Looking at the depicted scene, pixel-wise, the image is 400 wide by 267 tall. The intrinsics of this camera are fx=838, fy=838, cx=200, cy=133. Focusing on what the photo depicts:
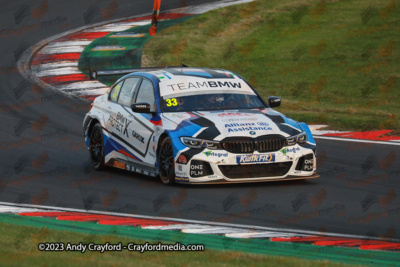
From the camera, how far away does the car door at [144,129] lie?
35.8ft

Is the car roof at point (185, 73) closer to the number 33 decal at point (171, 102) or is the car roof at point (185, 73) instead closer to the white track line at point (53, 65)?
the number 33 decal at point (171, 102)

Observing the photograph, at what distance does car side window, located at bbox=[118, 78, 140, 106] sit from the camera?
12.0m

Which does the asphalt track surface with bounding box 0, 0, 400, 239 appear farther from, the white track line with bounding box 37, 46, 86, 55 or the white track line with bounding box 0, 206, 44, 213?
the white track line with bounding box 37, 46, 86, 55

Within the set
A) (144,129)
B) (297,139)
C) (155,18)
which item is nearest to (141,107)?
(144,129)

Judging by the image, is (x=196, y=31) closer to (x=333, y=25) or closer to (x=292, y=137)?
(x=333, y=25)

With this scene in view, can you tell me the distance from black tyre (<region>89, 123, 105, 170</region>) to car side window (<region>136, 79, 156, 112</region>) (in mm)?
907

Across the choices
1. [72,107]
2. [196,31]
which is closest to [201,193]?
[72,107]

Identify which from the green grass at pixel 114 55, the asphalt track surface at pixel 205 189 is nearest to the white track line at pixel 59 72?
the green grass at pixel 114 55

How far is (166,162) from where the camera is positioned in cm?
1052

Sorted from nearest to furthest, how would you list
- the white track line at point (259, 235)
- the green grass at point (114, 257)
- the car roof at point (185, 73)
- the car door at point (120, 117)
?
the green grass at point (114, 257) < the white track line at point (259, 235) < the car door at point (120, 117) < the car roof at point (185, 73)

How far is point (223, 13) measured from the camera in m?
27.5

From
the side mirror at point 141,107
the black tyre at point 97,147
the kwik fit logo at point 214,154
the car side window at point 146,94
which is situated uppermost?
the side mirror at point 141,107

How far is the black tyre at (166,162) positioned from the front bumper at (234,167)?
135mm

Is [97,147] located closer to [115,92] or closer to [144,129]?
[115,92]
